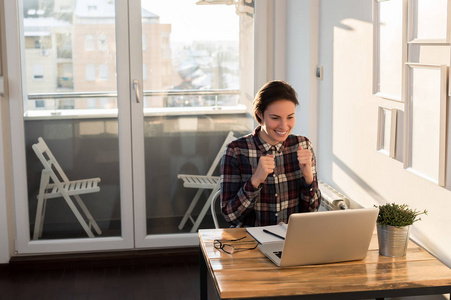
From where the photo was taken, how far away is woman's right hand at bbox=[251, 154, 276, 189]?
2.67 meters

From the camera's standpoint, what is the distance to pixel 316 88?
4.03m

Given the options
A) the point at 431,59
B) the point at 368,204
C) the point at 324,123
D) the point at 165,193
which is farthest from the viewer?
the point at 165,193

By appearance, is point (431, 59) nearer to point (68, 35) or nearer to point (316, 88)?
point (316, 88)

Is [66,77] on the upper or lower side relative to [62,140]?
upper

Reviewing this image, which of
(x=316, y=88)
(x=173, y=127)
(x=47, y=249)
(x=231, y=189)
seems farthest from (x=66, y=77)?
(x=231, y=189)

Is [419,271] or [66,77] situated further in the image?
[66,77]

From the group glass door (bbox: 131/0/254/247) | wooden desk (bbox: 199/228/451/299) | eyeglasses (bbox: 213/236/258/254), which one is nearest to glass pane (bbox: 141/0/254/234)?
glass door (bbox: 131/0/254/247)

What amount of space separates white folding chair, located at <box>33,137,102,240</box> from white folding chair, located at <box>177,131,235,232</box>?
667 mm

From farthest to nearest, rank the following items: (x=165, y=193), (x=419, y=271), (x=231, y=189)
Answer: (x=165, y=193) → (x=231, y=189) → (x=419, y=271)

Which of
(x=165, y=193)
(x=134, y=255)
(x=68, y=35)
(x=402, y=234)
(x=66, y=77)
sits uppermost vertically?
(x=68, y=35)

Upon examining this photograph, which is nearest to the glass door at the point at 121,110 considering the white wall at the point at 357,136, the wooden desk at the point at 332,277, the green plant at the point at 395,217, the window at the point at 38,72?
the window at the point at 38,72

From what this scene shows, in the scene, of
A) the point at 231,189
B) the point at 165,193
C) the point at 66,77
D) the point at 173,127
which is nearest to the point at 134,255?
the point at 165,193

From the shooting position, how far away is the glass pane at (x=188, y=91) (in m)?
4.59

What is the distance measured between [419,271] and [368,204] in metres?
0.98
